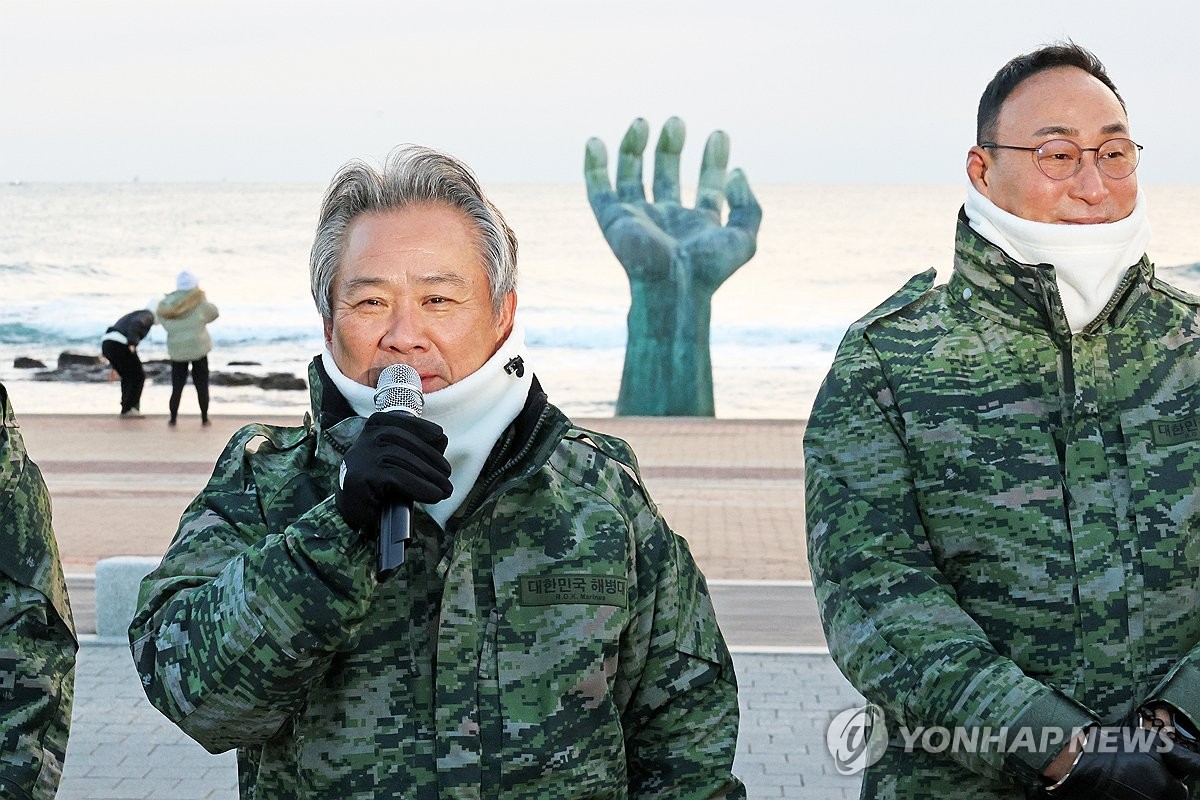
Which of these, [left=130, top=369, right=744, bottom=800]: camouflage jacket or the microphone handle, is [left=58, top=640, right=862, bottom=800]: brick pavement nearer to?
[left=130, top=369, right=744, bottom=800]: camouflage jacket

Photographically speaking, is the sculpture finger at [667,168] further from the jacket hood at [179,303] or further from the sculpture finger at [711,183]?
the jacket hood at [179,303]

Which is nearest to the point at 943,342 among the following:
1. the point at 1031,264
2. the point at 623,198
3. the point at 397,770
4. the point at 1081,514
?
the point at 1031,264

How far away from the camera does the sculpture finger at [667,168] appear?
1941 cm

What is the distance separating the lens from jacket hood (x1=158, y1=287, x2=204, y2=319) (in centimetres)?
1786

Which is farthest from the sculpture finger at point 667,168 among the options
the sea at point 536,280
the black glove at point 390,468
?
the black glove at point 390,468

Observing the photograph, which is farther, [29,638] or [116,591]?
[116,591]

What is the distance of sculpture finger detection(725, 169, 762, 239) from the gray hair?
1700 centimetres

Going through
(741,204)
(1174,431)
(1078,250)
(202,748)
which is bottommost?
(202,748)

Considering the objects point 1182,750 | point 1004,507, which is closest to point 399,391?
point 1004,507

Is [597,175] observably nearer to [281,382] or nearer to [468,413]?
[281,382]

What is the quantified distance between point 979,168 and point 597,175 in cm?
1656

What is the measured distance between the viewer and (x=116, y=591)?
7461mm

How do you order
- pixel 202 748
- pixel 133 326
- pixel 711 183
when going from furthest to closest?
pixel 711 183 < pixel 133 326 < pixel 202 748

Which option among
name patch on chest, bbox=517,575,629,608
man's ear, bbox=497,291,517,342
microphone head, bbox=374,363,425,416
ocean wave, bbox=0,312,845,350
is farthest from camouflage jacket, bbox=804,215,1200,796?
ocean wave, bbox=0,312,845,350
